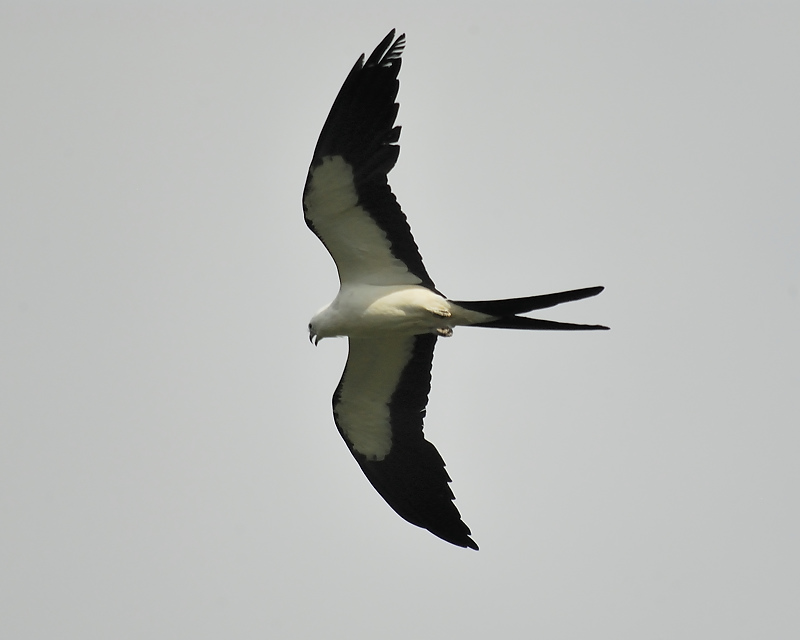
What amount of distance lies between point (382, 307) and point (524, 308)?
1.35m

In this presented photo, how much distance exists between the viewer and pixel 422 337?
10.7 meters

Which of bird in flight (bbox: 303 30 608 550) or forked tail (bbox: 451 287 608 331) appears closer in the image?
forked tail (bbox: 451 287 608 331)

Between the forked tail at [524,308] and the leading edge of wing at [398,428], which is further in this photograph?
the leading edge of wing at [398,428]

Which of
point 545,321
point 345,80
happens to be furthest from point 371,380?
point 345,80

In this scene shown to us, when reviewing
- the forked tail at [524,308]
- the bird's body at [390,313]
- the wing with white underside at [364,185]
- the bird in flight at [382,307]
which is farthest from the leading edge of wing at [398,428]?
the forked tail at [524,308]

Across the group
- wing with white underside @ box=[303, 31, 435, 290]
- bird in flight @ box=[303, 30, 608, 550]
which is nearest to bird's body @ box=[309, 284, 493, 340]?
bird in flight @ box=[303, 30, 608, 550]

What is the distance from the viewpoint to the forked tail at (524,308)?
8.93 m

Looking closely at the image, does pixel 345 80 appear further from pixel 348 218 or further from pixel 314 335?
pixel 314 335

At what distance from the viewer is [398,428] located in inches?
429

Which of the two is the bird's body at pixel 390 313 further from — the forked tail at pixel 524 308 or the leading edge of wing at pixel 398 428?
the leading edge of wing at pixel 398 428

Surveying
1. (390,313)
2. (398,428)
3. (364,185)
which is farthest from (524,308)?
(398,428)

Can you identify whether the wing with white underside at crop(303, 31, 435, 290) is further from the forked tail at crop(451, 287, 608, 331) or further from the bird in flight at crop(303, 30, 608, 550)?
the forked tail at crop(451, 287, 608, 331)

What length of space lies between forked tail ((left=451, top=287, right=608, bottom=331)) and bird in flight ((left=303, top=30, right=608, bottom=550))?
11 mm

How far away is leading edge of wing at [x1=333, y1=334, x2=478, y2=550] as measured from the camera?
35.1ft
